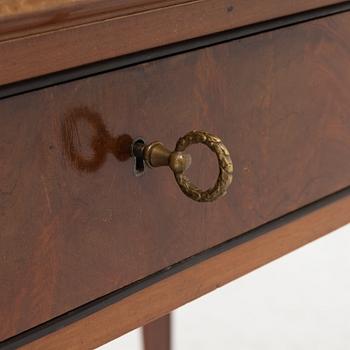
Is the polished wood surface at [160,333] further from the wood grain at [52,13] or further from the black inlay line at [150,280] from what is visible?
the wood grain at [52,13]

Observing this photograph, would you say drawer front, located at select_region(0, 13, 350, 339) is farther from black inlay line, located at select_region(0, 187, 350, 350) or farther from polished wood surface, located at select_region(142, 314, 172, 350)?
polished wood surface, located at select_region(142, 314, 172, 350)

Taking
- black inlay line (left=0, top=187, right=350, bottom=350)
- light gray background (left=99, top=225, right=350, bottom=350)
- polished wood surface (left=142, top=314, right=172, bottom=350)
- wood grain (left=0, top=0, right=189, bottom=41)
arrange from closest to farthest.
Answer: wood grain (left=0, top=0, right=189, bottom=41) < black inlay line (left=0, top=187, right=350, bottom=350) < polished wood surface (left=142, top=314, right=172, bottom=350) < light gray background (left=99, top=225, right=350, bottom=350)

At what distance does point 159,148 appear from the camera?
1.65 feet

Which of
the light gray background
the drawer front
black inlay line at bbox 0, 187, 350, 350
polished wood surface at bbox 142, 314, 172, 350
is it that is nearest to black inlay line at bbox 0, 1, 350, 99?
the drawer front

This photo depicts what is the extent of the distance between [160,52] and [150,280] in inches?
6.1

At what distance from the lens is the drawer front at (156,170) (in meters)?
0.47

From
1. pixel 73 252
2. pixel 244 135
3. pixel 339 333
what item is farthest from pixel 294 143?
pixel 339 333

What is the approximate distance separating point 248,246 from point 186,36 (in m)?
0.19

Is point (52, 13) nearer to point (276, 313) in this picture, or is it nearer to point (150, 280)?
point (150, 280)

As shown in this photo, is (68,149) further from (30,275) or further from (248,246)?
(248,246)

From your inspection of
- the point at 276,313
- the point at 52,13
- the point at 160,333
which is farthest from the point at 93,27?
the point at 276,313

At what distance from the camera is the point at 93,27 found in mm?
451

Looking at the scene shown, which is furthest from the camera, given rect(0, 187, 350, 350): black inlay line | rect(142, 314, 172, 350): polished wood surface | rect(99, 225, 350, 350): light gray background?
rect(99, 225, 350, 350): light gray background

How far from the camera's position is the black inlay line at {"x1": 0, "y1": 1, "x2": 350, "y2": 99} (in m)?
0.45
